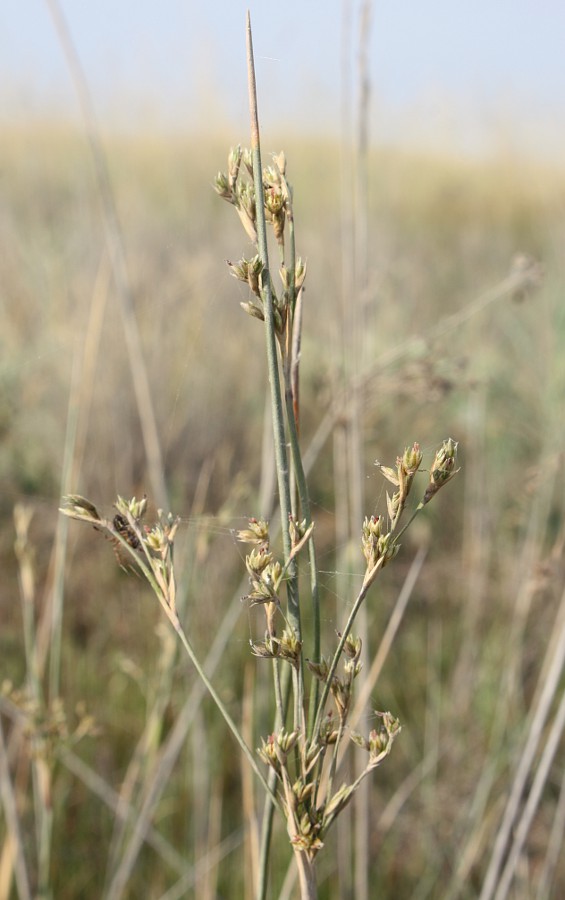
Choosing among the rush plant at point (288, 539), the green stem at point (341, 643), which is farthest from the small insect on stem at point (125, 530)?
the green stem at point (341, 643)

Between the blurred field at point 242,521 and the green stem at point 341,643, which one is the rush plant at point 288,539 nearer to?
the green stem at point 341,643

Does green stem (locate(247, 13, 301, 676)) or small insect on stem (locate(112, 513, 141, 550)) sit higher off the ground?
green stem (locate(247, 13, 301, 676))

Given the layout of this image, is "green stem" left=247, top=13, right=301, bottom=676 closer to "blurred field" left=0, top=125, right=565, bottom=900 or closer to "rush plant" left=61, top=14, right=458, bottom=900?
"rush plant" left=61, top=14, right=458, bottom=900

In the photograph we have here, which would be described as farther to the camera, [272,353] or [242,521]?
[242,521]

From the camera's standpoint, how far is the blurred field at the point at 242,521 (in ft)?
4.21

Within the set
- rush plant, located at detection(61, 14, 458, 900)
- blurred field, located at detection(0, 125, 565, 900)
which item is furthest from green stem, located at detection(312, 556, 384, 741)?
blurred field, located at detection(0, 125, 565, 900)

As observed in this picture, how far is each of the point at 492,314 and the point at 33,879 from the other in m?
3.69

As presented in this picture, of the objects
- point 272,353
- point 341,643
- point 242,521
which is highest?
point 272,353

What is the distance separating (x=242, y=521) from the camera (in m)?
1.98

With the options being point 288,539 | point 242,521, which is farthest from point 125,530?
point 242,521

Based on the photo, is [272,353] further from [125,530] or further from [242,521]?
[242,521]

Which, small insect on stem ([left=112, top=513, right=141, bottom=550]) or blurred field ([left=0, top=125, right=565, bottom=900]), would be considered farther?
blurred field ([left=0, top=125, right=565, bottom=900])

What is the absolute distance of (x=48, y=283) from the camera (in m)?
3.68

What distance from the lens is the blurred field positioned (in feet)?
4.21
